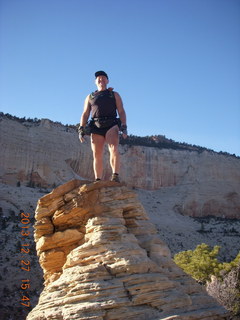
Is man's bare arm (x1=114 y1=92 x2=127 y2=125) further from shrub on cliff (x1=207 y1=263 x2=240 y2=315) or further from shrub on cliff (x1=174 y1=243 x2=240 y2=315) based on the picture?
shrub on cliff (x1=174 y1=243 x2=240 y2=315)

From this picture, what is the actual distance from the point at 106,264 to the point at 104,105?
10.1 feet

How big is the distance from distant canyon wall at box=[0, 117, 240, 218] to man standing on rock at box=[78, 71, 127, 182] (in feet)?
108

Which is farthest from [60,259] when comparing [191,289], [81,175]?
[81,175]

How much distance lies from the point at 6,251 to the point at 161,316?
20.0 metres

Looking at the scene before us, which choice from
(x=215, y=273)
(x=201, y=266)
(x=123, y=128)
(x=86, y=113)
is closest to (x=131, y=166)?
(x=201, y=266)

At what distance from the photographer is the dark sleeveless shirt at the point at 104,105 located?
723 centimetres

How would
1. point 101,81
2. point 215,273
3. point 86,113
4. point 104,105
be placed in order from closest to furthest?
point 104,105, point 101,81, point 86,113, point 215,273

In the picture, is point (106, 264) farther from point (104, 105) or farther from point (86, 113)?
point (86, 113)

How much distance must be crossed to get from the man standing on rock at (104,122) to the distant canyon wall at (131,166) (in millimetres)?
32872

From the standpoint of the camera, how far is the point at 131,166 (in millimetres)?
48594

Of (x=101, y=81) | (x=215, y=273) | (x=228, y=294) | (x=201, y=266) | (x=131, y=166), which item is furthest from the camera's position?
(x=131, y=166)

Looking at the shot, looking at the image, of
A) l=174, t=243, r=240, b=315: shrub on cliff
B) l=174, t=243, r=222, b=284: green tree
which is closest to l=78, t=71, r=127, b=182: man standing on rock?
l=174, t=243, r=240, b=315: shrub on cliff

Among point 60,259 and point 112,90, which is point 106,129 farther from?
point 60,259

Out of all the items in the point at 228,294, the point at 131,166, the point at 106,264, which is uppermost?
the point at 131,166
